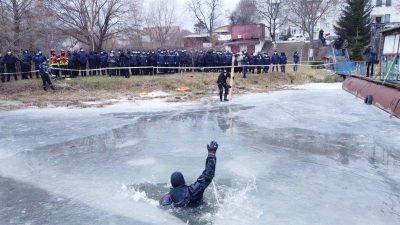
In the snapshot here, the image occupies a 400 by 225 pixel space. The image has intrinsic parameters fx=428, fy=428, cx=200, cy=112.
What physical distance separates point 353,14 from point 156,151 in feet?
130

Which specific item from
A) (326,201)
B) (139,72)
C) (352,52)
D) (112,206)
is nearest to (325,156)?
(326,201)

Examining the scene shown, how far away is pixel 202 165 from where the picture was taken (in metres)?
9.12

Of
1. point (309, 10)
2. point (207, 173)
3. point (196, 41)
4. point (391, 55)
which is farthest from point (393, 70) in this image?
point (196, 41)

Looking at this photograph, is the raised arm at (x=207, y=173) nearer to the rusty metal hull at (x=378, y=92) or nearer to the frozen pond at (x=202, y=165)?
the frozen pond at (x=202, y=165)

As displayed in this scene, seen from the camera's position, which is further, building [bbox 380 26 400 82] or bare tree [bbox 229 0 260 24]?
bare tree [bbox 229 0 260 24]

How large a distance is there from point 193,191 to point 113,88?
16660mm


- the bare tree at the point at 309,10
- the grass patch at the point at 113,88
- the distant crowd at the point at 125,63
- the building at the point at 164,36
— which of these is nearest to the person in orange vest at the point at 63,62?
the distant crowd at the point at 125,63

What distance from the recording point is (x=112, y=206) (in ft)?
22.9

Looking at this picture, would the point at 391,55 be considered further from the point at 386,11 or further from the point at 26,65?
the point at 386,11

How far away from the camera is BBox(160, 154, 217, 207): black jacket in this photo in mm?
6512

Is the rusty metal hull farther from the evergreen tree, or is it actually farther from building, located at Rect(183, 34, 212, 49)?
building, located at Rect(183, 34, 212, 49)

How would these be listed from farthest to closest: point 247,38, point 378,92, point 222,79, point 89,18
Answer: point 247,38
point 89,18
point 222,79
point 378,92

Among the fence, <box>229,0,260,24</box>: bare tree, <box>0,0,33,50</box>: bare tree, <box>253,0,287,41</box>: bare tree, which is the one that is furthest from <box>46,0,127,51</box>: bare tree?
<box>229,0,260,24</box>: bare tree

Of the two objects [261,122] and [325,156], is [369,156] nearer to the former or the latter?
[325,156]
